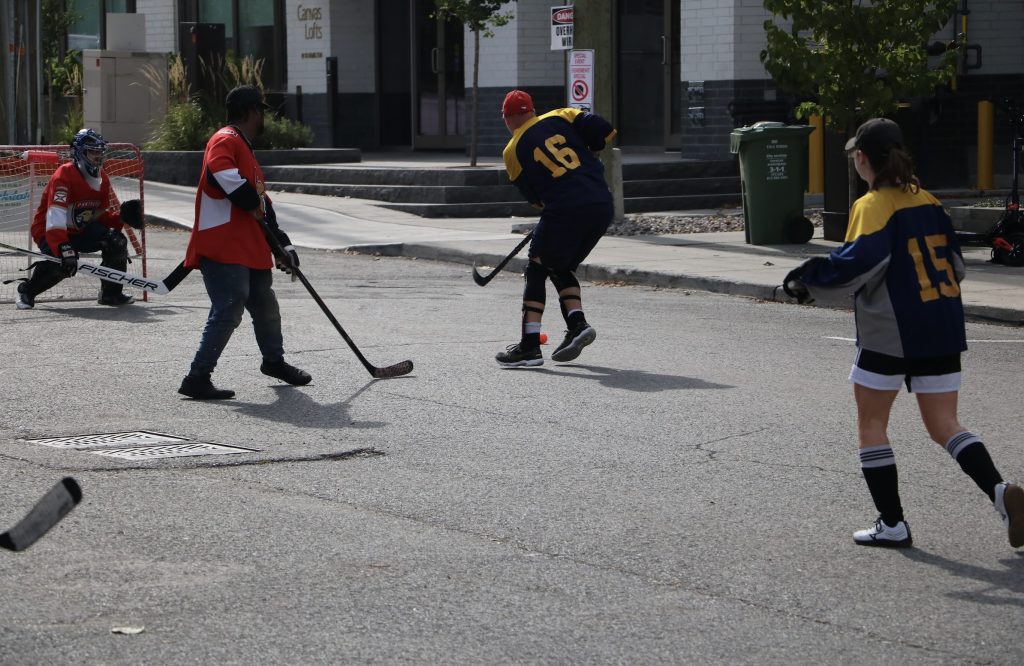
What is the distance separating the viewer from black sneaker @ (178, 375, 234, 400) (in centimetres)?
855

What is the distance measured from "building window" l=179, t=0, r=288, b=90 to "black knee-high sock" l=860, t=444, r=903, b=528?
26.9 m

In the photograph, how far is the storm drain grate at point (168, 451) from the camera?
23.3 feet

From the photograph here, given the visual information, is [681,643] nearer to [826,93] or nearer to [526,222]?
[826,93]

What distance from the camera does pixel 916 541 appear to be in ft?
18.8

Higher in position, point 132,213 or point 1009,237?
point 132,213

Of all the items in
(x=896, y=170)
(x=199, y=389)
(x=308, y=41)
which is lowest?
(x=199, y=389)

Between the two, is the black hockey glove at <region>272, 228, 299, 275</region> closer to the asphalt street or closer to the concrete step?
the asphalt street

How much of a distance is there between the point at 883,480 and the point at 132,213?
Answer: 7856 millimetres

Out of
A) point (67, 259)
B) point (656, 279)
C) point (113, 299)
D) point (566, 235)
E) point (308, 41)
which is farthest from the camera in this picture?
point (308, 41)

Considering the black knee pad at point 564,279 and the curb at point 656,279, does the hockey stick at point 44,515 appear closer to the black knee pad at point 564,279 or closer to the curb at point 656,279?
the black knee pad at point 564,279

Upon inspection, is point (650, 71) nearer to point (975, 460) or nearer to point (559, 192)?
point (559, 192)

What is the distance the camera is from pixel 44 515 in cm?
391

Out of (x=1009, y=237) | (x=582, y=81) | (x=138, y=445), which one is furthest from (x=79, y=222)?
(x=1009, y=237)

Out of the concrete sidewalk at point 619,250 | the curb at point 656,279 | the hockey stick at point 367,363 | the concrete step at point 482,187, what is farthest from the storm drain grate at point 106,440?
the concrete step at point 482,187
